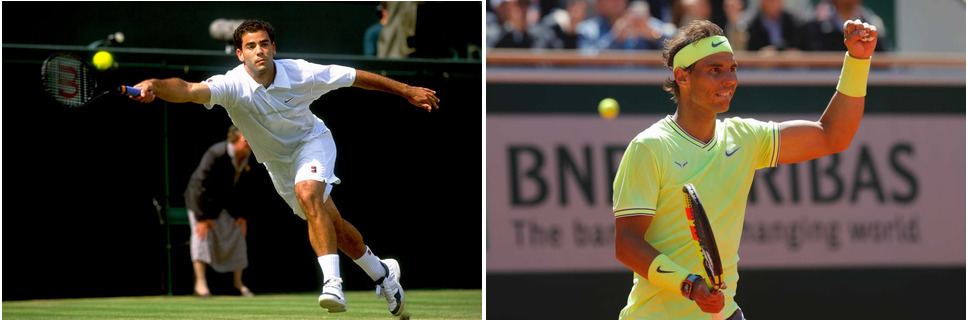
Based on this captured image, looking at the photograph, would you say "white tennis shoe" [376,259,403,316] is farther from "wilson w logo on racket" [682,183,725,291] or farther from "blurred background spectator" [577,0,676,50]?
"blurred background spectator" [577,0,676,50]

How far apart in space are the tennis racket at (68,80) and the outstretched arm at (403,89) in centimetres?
109

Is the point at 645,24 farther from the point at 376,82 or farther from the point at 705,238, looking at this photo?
the point at 705,238

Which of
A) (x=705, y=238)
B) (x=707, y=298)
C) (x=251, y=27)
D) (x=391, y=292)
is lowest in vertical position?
(x=391, y=292)

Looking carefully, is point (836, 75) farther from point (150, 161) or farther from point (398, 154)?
point (150, 161)

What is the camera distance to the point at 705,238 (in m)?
3.34

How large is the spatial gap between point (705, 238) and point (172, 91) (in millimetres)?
2622

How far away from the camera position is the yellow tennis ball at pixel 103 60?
7953 mm

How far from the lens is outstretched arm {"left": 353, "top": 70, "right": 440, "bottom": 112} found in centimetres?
568

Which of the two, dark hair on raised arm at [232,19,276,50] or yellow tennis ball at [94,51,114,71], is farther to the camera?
yellow tennis ball at [94,51,114,71]

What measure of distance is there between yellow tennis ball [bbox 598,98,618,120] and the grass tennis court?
1.38 m

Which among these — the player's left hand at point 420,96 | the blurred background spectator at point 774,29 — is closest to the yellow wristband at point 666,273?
the player's left hand at point 420,96

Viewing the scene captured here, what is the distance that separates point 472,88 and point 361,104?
2.61 ft

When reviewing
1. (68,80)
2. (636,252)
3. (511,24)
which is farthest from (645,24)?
(636,252)

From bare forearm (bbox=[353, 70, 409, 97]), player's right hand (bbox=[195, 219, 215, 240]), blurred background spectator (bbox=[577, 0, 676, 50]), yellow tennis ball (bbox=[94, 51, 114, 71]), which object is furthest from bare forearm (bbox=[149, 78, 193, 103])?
blurred background spectator (bbox=[577, 0, 676, 50])
